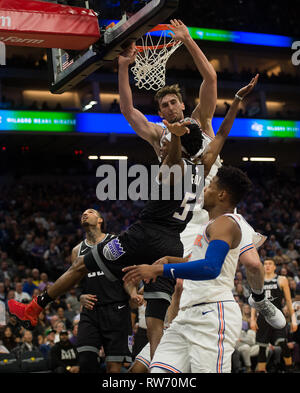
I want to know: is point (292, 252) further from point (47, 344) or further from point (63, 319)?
point (47, 344)

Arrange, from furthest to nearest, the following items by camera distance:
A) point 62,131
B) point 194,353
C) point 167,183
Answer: point 62,131
point 167,183
point 194,353

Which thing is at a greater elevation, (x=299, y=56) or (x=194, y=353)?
(x=299, y=56)

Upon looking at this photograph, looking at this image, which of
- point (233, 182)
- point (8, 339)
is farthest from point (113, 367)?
point (8, 339)

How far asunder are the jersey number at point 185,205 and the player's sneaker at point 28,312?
1.34m

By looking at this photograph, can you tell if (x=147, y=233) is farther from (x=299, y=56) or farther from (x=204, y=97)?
(x=299, y=56)

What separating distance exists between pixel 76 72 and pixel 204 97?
4.17ft

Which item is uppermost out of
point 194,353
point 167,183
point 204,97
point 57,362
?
point 204,97

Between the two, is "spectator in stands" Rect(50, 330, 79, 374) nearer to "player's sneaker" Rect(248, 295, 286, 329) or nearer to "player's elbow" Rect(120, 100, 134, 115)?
"player's elbow" Rect(120, 100, 134, 115)

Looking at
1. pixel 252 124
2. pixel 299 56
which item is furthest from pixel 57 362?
pixel 299 56

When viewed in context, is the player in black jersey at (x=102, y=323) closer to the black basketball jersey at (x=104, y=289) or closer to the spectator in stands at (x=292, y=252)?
the black basketball jersey at (x=104, y=289)

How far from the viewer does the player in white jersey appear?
155 inches

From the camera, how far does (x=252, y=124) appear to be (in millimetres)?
21234

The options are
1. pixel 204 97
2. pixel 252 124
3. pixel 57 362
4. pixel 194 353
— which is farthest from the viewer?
pixel 252 124

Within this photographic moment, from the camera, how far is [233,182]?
4.24 m
